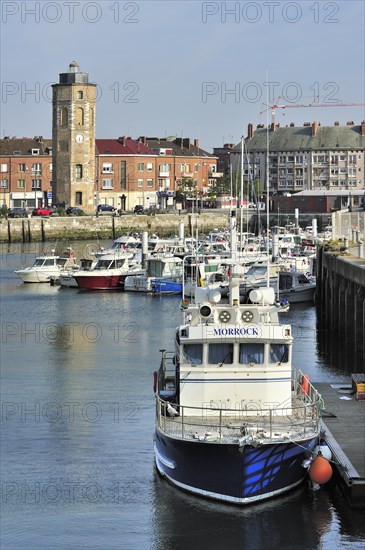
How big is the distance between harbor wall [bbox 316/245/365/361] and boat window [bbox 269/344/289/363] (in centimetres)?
1740

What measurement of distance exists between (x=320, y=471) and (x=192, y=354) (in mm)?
3538

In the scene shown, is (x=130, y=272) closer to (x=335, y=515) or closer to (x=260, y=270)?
(x=260, y=270)

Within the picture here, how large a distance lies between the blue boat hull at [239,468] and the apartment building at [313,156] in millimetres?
130715

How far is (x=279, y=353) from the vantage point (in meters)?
25.5

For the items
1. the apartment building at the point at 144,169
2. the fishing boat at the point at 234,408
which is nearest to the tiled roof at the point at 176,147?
the apartment building at the point at 144,169

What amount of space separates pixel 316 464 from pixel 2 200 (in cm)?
11070

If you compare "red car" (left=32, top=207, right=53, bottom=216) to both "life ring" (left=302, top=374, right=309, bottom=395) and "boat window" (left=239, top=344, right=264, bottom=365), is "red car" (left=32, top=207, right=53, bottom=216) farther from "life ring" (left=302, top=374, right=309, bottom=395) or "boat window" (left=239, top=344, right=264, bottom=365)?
"boat window" (left=239, top=344, right=264, bottom=365)

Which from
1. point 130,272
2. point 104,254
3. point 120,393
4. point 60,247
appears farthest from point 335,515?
point 60,247

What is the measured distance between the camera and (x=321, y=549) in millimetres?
22844

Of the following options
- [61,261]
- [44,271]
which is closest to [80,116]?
[61,261]

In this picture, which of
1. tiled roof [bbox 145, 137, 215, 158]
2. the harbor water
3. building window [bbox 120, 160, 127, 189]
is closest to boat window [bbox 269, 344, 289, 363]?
the harbor water

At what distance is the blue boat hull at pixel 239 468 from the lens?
23609 mm

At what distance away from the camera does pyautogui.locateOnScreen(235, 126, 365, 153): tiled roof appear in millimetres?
155125

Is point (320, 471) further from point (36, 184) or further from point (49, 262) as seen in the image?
point (36, 184)
